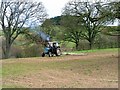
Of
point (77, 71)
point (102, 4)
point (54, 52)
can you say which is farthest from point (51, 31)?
point (77, 71)

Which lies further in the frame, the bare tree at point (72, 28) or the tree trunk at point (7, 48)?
the bare tree at point (72, 28)

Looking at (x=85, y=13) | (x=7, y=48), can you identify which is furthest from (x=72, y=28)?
(x=7, y=48)

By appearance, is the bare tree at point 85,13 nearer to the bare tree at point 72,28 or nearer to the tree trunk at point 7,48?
the bare tree at point 72,28

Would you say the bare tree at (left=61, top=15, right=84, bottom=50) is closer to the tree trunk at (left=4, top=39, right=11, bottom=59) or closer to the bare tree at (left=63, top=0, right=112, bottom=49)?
the bare tree at (left=63, top=0, right=112, bottom=49)

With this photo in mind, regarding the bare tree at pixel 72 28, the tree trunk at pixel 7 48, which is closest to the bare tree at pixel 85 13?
the bare tree at pixel 72 28

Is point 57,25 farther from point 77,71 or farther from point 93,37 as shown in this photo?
point 77,71

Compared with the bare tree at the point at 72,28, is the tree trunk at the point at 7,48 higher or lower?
lower

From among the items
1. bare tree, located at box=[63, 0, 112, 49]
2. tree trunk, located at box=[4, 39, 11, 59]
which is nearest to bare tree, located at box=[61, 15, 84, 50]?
bare tree, located at box=[63, 0, 112, 49]

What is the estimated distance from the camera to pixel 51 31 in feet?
136

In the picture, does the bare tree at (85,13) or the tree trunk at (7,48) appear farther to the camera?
the bare tree at (85,13)

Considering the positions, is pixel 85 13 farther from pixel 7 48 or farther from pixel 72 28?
pixel 7 48

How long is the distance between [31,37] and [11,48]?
2.84m

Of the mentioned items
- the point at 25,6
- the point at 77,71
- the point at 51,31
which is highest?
the point at 25,6

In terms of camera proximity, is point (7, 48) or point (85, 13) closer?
point (7, 48)
